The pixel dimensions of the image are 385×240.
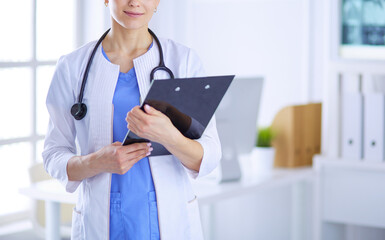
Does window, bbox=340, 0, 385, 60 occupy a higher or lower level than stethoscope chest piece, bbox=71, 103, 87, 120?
higher

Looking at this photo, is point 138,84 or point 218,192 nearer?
point 138,84

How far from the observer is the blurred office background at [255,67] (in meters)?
3.17

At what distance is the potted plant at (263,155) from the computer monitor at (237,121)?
21 cm

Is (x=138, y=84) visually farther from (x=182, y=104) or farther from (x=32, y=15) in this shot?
(x=32, y=15)

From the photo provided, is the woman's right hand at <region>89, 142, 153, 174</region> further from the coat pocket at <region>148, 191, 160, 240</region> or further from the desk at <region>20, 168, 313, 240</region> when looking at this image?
the desk at <region>20, 168, 313, 240</region>

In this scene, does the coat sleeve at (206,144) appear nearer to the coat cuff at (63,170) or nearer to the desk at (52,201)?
the coat cuff at (63,170)

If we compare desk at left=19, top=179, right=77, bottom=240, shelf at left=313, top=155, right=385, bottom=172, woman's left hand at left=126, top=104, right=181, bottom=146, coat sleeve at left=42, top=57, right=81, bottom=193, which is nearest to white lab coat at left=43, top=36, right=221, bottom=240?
coat sleeve at left=42, top=57, right=81, bottom=193

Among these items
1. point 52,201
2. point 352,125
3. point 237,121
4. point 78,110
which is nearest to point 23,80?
point 52,201

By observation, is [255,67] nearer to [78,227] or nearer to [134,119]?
[78,227]

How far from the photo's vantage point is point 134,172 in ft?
5.12

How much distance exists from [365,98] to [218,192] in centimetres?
94

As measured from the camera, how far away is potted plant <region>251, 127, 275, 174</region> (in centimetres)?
330

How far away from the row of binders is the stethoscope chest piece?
196 centimetres

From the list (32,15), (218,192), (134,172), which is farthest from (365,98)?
(134,172)
